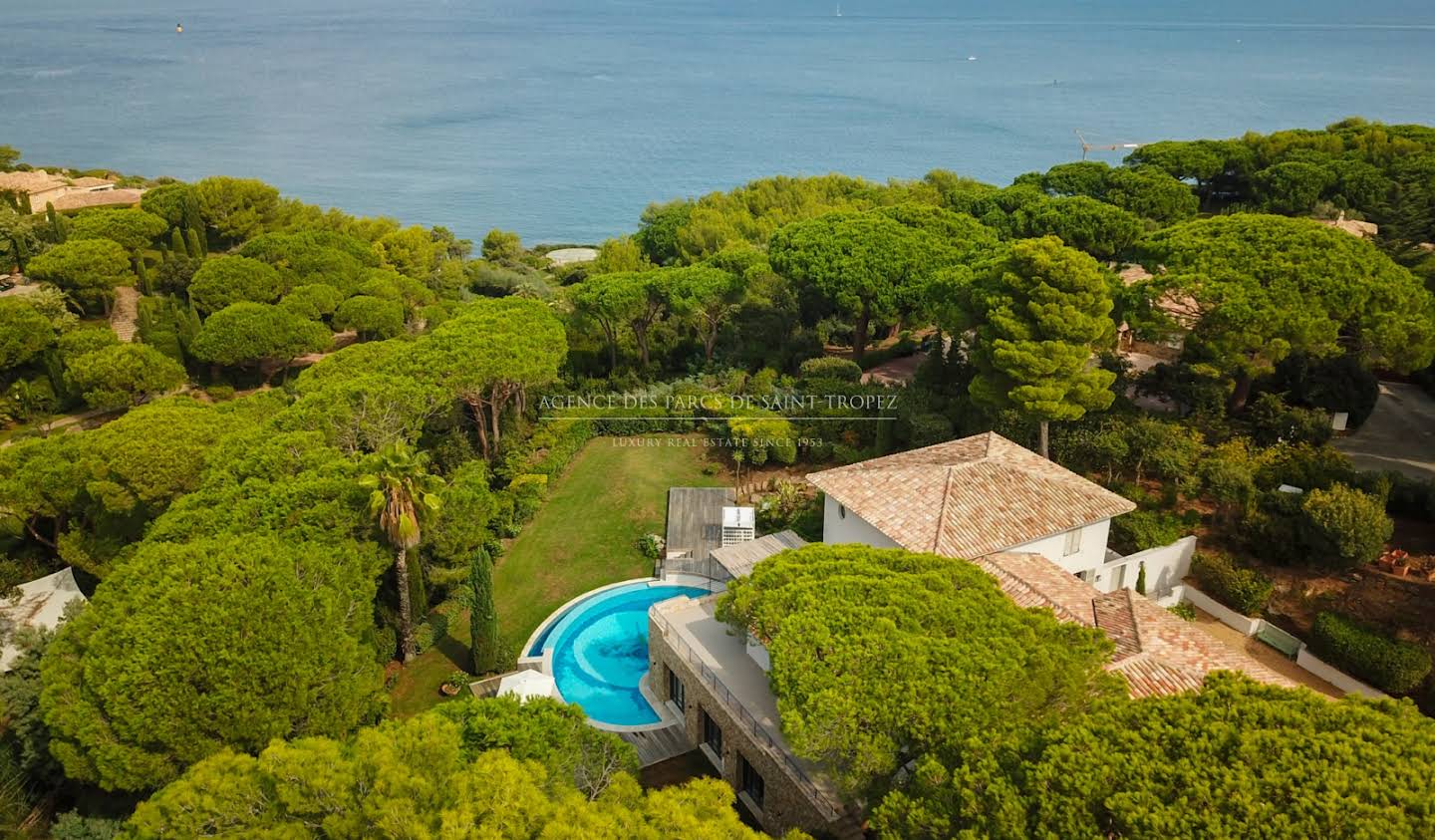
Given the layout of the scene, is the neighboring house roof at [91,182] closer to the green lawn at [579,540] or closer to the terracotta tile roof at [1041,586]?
the green lawn at [579,540]

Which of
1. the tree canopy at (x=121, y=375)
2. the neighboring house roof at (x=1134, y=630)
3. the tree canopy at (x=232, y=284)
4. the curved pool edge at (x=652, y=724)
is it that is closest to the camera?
the neighboring house roof at (x=1134, y=630)

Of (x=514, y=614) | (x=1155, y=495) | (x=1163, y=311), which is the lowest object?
(x=514, y=614)

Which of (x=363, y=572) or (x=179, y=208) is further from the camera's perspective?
(x=179, y=208)

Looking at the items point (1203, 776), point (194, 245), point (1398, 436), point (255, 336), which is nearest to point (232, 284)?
point (255, 336)

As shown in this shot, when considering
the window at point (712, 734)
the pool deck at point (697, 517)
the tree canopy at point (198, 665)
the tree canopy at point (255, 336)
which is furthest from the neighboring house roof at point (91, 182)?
the window at point (712, 734)

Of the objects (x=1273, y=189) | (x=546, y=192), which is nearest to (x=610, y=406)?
(x=1273, y=189)

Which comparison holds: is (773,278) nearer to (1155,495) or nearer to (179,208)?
(1155,495)

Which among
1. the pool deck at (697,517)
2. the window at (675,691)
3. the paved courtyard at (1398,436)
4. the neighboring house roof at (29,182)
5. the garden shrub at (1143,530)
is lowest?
the window at (675,691)

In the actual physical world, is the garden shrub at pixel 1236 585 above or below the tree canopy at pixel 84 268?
below
